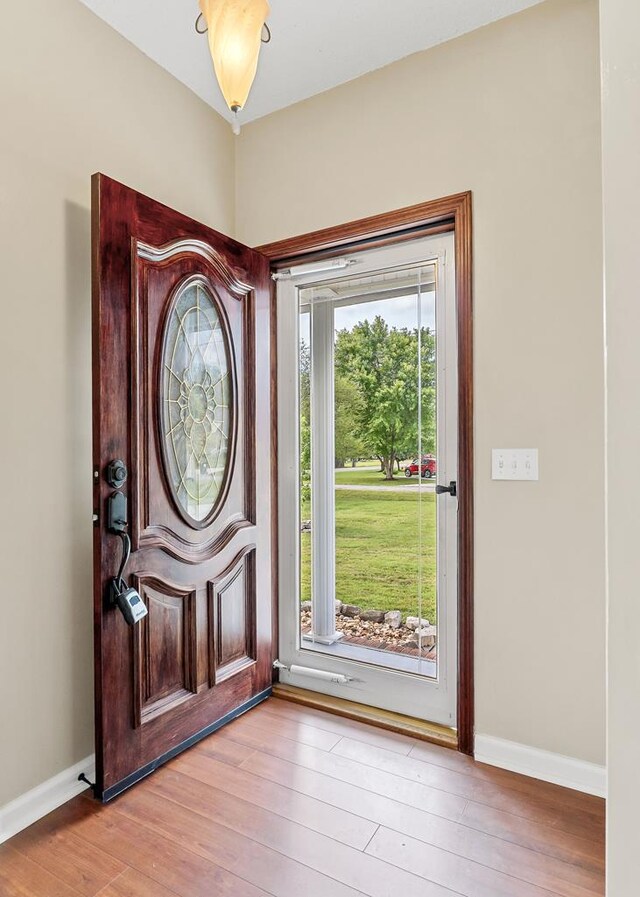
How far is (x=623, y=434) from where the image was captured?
41 cm

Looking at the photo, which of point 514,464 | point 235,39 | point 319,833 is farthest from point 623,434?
point 319,833

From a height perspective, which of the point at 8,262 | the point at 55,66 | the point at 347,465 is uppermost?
Result: the point at 55,66

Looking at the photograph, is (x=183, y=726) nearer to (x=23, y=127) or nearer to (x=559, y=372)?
(x=559, y=372)

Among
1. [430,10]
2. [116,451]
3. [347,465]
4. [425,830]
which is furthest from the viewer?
[347,465]

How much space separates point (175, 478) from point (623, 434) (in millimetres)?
1768

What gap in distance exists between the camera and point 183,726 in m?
1.96

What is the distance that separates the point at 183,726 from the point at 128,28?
8.71 ft

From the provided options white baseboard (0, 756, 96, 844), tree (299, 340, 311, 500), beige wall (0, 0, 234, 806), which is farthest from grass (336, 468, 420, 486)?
white baseboard (0, 756, 96, 844)

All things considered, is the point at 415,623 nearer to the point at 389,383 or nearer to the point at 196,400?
the point at 389,383

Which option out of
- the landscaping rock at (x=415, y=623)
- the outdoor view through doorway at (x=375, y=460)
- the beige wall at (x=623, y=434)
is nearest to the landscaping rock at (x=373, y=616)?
the outdoor view through doorway at (x=375, y=460)

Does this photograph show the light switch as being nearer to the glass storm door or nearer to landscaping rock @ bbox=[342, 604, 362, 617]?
the glass storm door

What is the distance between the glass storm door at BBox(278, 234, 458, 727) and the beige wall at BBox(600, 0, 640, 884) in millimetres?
1690

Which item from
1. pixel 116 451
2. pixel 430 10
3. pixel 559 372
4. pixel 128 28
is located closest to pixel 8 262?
pixel 116 451

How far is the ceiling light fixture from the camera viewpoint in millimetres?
1168
